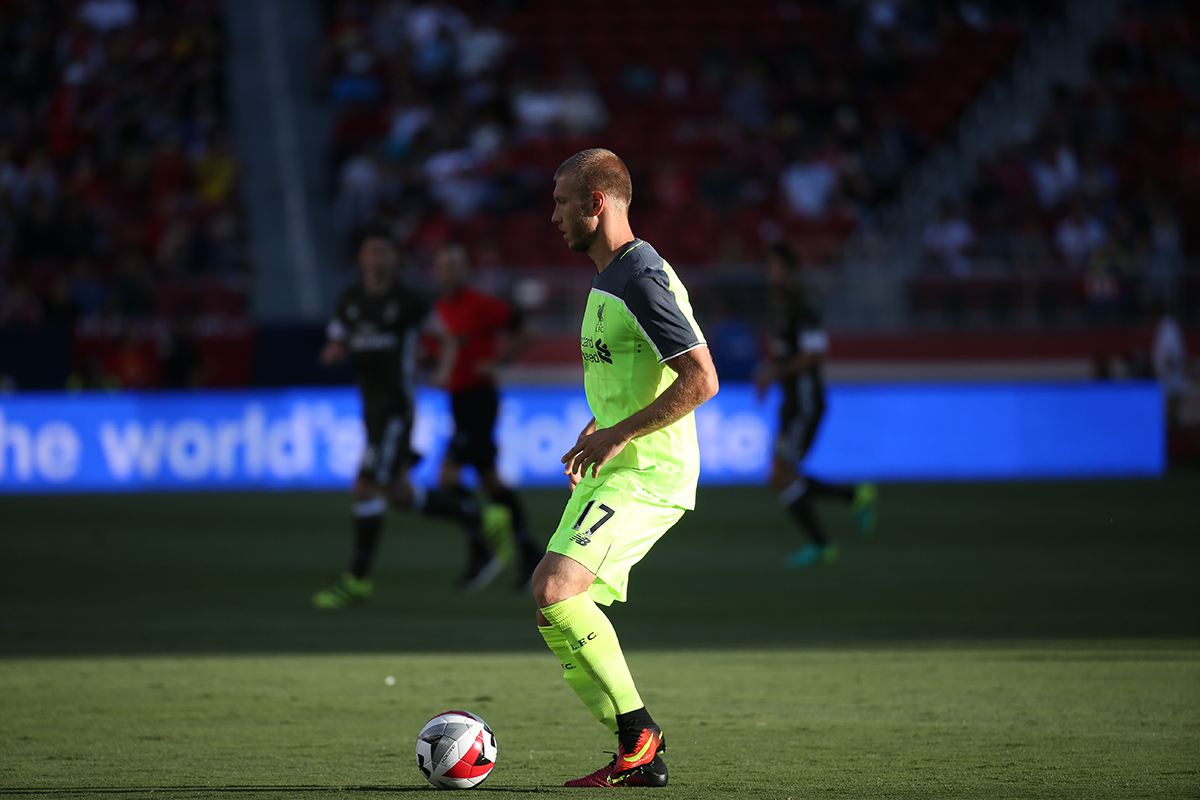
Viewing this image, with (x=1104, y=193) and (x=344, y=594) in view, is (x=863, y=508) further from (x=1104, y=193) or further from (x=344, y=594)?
(x=1104, y=193)

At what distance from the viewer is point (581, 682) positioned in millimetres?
4836

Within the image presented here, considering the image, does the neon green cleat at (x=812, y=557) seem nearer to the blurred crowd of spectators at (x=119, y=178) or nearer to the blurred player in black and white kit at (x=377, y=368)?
the blurred player in black and white kit at (x=377, y=368)

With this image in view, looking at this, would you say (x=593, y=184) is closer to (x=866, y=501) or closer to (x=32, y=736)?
(x=32, y=736)

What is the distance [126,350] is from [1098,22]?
15765 mm

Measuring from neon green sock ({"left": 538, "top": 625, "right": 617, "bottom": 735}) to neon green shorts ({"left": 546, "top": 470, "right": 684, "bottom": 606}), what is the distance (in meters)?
0.18

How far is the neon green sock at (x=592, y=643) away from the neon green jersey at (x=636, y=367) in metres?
0.43

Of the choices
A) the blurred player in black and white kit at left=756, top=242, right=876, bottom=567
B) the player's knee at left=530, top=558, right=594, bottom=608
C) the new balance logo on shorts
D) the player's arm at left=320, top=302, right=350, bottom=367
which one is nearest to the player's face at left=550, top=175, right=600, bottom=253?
the new balance logo on shorts

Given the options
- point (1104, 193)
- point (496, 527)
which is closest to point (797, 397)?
point (496, 527)

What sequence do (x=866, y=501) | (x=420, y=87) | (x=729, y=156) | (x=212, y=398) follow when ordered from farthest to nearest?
1. (x=420, y=87)
2. (x=729, y=156)
3. (x=212, y=398)
4. (x=866, y=501)

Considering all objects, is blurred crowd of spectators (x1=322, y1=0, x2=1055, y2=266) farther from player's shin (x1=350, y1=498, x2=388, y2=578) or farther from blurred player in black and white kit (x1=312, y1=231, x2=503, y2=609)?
player's shin (x1=350, y1=498, x2=388, y2=578)

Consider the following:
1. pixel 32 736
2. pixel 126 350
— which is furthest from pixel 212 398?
pixel 32 736

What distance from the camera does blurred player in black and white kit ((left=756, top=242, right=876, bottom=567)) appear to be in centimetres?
1112

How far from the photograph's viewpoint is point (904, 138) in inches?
903

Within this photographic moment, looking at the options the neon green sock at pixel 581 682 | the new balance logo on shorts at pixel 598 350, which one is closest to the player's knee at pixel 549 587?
the neon green sock at pixel 581 682
